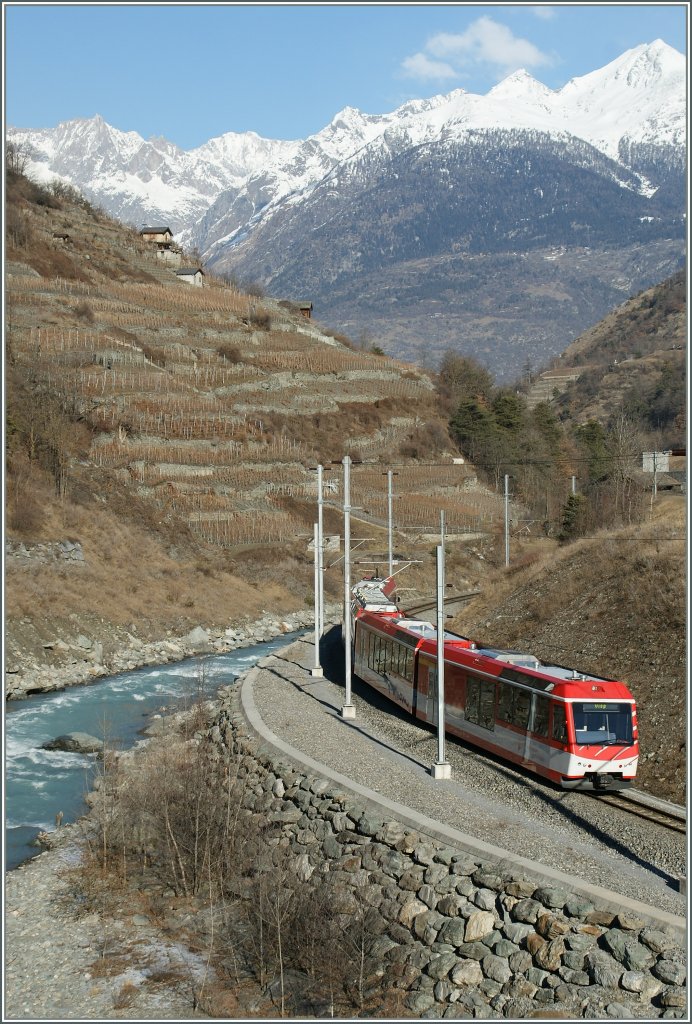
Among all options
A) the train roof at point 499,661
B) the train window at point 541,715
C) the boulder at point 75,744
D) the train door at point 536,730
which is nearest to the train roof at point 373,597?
the train roof at point 499,661

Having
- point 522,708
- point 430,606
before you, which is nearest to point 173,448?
point 430,606

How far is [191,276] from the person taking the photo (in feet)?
447

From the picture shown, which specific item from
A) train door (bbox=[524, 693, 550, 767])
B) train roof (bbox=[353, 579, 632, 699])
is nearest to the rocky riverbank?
train roof (bbox=[353, 579, 632, 699])

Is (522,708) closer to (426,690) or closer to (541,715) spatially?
(541,715)

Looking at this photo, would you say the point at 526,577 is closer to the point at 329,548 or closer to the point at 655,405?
the point at 329,548

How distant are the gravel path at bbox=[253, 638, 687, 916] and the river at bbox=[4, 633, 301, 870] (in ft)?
19.5

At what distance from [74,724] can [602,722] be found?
2233 cm

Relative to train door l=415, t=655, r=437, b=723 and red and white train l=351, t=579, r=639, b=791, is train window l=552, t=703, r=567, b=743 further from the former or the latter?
train door l=415, t=655, r=437, b=723

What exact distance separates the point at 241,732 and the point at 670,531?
1603 cm

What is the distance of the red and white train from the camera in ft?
70.4

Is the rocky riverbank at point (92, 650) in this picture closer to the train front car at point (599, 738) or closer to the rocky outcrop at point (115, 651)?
the rocky outcrop at point (115, 651)

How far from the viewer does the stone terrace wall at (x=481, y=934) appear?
14.9 meters

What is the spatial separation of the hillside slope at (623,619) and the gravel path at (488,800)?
3.10 meters

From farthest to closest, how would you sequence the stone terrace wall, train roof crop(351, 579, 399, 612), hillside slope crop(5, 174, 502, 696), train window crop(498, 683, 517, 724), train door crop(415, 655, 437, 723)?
hillside slope crop(5, 174, 502, 696) → train roof crop(351, 579, 399, 612) → train door crop(415, 655, 437, 723) → train window crop(498, 683, 517, 724) → the stone terrace wall
